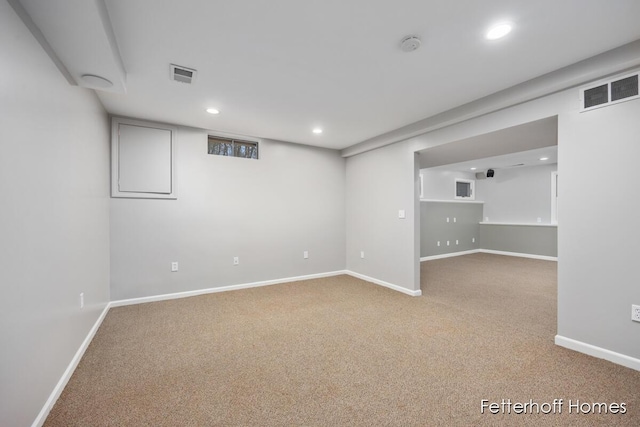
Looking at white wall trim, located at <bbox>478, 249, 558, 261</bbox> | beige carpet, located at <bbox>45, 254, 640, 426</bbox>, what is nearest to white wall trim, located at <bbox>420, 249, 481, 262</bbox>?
white wall trim, located at <bbox>478, 249, 558, 261</bbox>

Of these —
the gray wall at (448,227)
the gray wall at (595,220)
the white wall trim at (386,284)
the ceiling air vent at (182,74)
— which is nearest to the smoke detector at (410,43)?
the gray wall at (595,220)

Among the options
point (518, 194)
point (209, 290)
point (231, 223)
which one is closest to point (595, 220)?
point (231, 223)

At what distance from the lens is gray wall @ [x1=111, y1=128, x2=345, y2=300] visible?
3682 millimetres

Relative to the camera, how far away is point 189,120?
12.2 feet

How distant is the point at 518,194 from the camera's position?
757cm

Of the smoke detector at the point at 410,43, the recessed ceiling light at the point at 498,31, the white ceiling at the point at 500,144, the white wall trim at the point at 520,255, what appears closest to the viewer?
the recessed ceiling light at the point at 498,31

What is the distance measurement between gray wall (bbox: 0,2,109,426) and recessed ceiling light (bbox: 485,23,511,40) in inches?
110

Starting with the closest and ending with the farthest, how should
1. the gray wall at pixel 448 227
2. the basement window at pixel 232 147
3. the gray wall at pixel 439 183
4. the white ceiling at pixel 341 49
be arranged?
the white ceiling at pixel 341 49 < the basement window at pixel 232 147 < the gray wall at pixel 448 227 < the gray wall at pixel 439 183

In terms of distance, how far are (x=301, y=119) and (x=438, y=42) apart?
2.00 meters

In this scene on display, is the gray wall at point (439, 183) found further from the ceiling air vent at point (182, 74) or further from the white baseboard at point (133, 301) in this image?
the ceiling air vent at point (182, 74)

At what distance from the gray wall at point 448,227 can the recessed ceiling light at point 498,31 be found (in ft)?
17.4

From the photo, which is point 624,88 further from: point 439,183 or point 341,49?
point 439,183

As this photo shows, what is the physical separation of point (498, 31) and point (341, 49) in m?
1.10

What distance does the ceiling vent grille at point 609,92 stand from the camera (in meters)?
2.07
